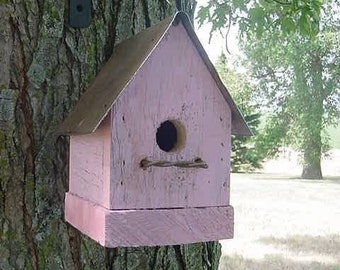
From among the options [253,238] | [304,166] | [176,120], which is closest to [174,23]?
[176,120]

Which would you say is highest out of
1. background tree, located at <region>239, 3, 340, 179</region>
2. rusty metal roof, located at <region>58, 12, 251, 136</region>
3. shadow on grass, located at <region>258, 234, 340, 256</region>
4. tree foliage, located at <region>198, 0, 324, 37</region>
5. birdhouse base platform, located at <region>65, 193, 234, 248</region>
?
background tree, located at <region>239, 3, 340, 179</region>

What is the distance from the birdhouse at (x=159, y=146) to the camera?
710mm

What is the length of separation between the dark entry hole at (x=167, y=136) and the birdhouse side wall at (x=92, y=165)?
9 centimetres

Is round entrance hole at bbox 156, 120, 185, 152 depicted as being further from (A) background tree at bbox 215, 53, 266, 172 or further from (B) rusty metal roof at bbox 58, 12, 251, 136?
(A) background tree at bbox 215, 53, 266, 172

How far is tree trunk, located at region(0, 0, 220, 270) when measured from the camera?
0.90 meters

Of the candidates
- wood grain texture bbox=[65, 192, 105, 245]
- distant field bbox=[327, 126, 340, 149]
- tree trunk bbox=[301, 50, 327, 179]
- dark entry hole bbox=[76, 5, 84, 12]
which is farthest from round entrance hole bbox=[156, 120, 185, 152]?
distant field bbox=[327, 126, 340, 149]

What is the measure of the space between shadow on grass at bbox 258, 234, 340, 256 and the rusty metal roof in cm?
330

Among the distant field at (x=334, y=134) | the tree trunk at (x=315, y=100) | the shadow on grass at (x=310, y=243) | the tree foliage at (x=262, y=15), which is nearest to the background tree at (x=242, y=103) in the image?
the tree trunk at (x=315, y=100)

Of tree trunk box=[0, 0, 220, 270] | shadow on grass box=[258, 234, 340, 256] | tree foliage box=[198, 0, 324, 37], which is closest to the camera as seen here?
tree trunk box=[0, 0, 220, 270]

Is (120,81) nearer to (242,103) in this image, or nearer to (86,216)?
(86,216)

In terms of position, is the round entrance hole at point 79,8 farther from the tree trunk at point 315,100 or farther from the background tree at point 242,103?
the tree trunk at point 315,100

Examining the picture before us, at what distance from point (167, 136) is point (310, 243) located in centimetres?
365

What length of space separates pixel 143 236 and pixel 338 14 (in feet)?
32.0

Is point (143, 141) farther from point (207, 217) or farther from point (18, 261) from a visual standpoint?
point (18, 261)
